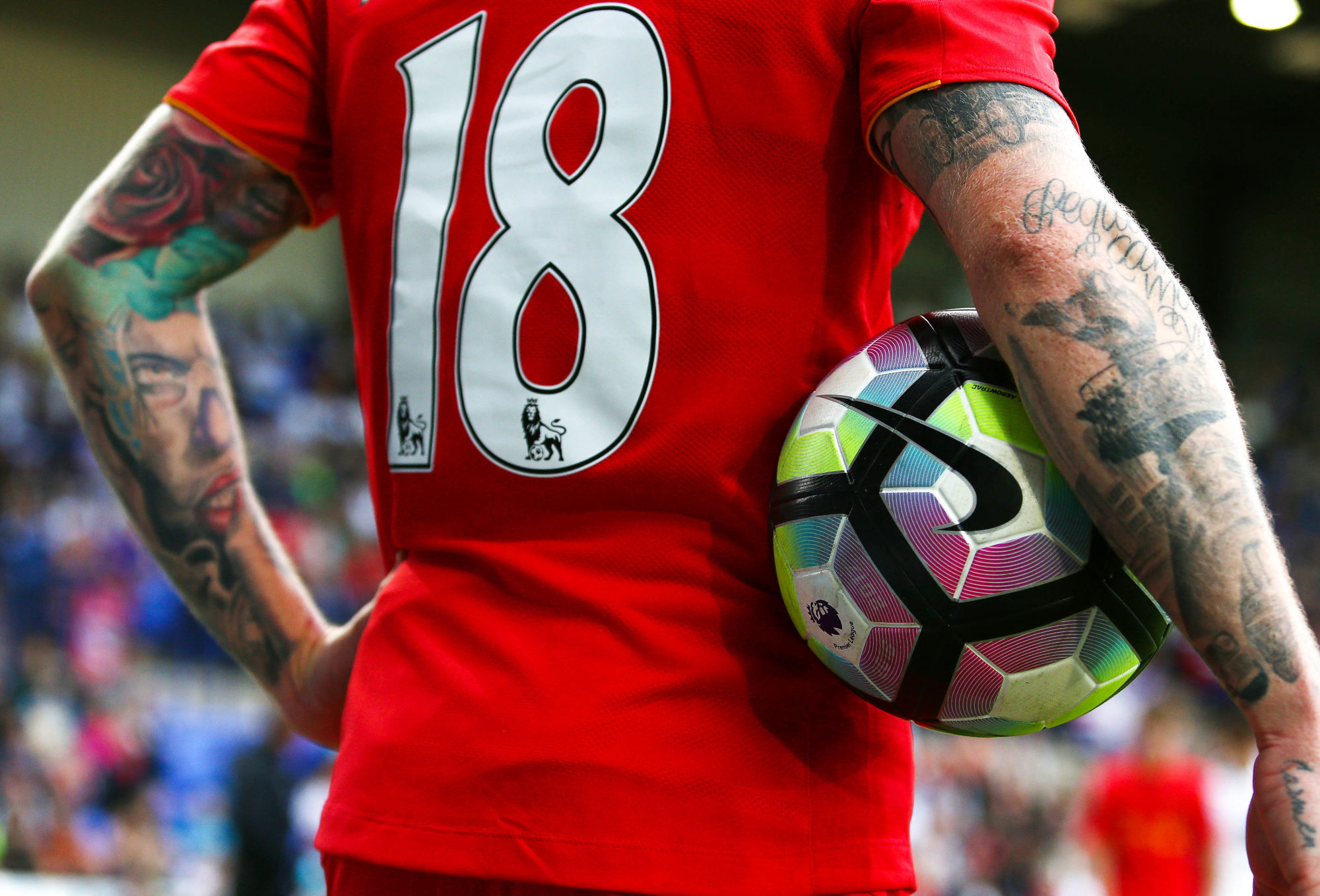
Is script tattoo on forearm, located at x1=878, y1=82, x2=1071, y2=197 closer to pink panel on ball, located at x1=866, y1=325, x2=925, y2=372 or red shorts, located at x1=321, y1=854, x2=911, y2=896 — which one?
pink panel on ball, located at x1=866, y1=325, x2=925, y2=372

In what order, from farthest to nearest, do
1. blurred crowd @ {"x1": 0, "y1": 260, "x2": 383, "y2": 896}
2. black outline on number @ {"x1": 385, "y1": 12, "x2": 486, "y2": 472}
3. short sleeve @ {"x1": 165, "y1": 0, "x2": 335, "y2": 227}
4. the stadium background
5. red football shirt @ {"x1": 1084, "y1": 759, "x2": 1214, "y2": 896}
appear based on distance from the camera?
the stadium background < blurred crowd @ {"x1": 0, "y1": 260, "x2": 383, "y2": 896} < red football shirt @ {"x1": 1084, "y1": 759, "x2": 1214, "y2": 896} < short sleeve @ {"x1": 165, "y1": 0, "x2": 335, "y2": 227} < black outline on number @ {"x1": 385, "y1": 12, "x2": 486, "y2": 472}

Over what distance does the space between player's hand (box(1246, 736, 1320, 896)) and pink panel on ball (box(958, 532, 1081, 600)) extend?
237 millimetres

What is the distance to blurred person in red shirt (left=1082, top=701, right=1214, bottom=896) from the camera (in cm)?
639

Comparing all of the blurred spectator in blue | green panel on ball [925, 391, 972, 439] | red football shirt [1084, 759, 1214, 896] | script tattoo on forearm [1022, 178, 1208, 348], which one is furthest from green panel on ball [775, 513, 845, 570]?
red football shirt [1084, 759, 1214, 896]

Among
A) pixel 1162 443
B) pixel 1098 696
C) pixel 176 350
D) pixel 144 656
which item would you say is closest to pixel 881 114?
pixel 1162 443

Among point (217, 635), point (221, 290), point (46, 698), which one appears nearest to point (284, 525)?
point (46, 698)

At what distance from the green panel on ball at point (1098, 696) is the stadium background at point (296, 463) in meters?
5.66

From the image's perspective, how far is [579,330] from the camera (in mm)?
1326

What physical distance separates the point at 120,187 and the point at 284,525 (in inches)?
379

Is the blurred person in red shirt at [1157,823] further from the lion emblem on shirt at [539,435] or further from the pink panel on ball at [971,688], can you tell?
the lion emblem on shirt at [539,435]

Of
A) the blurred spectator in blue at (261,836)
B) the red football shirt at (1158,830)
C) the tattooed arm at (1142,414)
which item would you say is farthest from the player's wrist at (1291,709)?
the red football shirt at (1158,830)

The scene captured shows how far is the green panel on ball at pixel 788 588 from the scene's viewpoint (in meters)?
1.29

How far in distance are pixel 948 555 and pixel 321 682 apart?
93 cm

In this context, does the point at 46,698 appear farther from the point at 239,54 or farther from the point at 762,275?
the point at 762,275
